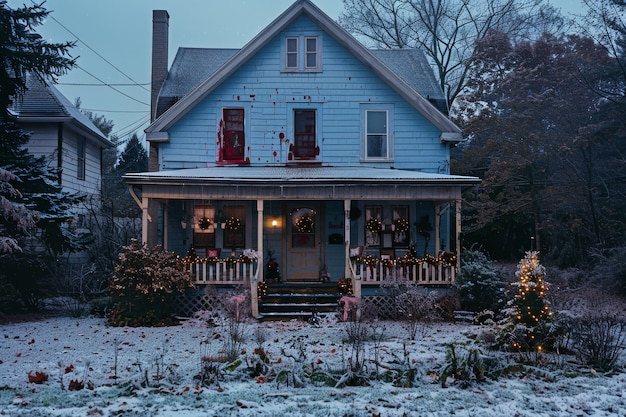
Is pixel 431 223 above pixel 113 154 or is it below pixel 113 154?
below

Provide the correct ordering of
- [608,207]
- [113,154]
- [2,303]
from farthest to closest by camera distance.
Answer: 1. [113,154]
2. [608,207]
3. [2,303]

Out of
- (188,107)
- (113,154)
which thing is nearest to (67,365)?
(188,107)

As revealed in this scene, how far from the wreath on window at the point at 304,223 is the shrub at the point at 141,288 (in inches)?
186

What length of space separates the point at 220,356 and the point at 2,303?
846 cm

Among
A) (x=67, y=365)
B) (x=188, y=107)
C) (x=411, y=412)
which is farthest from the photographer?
(x=188, y=107)

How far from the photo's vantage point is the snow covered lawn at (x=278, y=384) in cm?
671

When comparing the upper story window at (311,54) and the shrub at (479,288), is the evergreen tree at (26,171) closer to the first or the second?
the upper story window at (311,54)

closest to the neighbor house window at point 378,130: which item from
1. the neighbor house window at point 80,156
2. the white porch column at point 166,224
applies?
the white porch column at point 166,224

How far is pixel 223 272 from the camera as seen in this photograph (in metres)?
14.6

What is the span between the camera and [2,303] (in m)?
14.3

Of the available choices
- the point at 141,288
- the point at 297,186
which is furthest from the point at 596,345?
the point at 141,288

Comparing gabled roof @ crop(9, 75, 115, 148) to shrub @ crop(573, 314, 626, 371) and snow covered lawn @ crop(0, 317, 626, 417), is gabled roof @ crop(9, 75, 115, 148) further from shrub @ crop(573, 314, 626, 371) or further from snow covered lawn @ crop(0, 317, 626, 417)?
shrub @ crop(573, 314, 626, 371)

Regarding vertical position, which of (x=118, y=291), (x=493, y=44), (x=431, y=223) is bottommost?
(x=118, y=291)

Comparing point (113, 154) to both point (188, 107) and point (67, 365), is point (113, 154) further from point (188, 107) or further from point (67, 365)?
point (67, 365)
